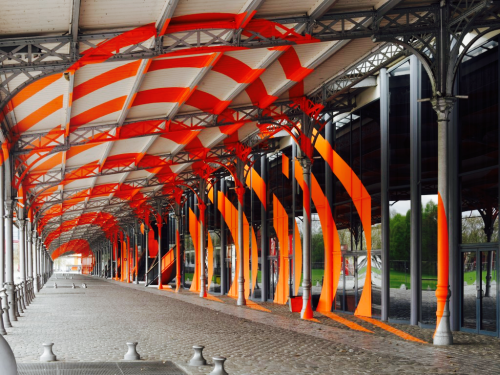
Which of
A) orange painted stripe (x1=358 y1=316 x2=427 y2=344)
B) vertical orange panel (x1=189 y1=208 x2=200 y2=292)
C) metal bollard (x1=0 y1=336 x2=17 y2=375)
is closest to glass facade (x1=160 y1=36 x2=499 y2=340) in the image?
orange painted stripe (x1=358 y1=316 x2=427 y2=344)

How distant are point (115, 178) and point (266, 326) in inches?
649

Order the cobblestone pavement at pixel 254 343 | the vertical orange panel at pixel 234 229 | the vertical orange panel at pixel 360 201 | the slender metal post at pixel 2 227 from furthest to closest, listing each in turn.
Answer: the vertical orange panel at pixel 234 229, the vertical orange panel at pixel 360 201, the slender metal post at pixel 2 227, the cobblestone pavement at pixel 254 343

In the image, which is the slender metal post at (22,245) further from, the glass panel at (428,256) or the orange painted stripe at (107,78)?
the glass panel at (428,256)

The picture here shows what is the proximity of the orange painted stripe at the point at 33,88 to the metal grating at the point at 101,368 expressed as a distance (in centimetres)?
613

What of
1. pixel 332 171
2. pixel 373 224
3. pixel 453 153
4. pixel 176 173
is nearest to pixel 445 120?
pixel 453 153

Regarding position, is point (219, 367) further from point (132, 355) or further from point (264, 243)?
point (264, 243)

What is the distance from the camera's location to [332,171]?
24.2 meters

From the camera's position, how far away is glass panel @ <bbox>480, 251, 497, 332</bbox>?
52.4 feet

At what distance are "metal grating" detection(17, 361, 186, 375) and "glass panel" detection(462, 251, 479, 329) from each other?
26.3 ft

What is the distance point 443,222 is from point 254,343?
4675 millimetres

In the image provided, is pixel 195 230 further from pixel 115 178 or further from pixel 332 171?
pixel 332 171

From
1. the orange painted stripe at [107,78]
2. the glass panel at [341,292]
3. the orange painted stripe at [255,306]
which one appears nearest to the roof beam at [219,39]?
the orange painted stripe at [107,78]

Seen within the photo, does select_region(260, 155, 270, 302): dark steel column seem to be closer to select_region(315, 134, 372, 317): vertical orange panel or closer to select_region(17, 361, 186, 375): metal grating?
select_region(315, 134, 372, 317): vertical orange panel

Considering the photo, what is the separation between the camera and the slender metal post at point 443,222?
47.1ft
